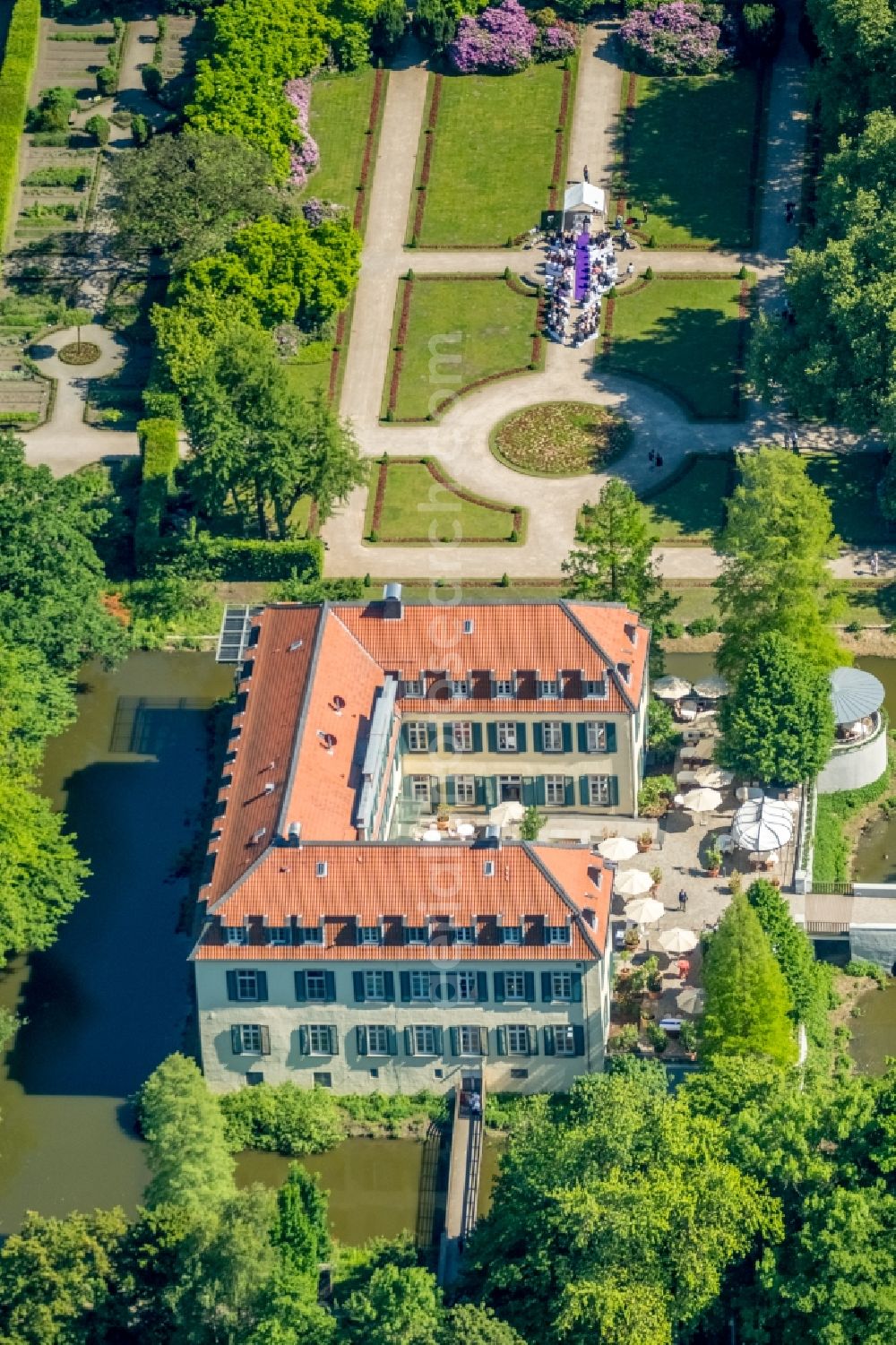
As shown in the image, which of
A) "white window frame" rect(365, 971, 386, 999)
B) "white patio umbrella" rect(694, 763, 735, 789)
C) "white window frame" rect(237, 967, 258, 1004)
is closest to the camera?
"white window frame" rect(365, 971, 386, 999)

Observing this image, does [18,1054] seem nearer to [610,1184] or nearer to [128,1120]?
[128,1120]

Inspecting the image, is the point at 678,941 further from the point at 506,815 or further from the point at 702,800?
the point at 506,815

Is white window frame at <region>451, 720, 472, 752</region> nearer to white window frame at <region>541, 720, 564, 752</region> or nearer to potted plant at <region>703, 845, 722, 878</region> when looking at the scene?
white window frame at <region>541, 720, 564, 752</region>

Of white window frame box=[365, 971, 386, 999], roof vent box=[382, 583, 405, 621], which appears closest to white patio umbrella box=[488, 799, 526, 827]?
roof vent box=[382, 583, 405, 621]

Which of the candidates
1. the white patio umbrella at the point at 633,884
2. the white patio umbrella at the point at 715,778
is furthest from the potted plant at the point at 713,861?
the white patio umbrella at the point at 715,778

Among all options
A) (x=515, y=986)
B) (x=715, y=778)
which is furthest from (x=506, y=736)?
(x=515, y=986)

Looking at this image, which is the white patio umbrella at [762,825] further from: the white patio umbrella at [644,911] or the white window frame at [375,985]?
the white window frame at [375,985]
